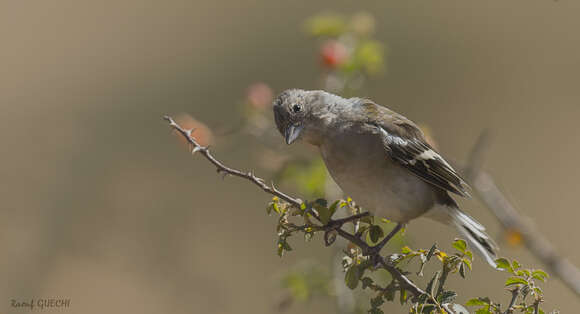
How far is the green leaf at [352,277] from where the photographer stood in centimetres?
239

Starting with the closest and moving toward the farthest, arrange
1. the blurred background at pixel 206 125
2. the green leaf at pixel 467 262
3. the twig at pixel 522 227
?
1. the twig at pixel 522 227
2. the green leaf at pixel 467 262
3. the blurred background at pixel 206 125

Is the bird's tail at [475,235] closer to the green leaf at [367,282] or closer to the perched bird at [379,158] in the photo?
the perched bird at [379,158]

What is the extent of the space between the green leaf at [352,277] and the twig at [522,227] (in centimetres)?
52

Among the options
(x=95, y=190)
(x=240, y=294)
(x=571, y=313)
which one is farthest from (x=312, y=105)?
(x=95, y=190)

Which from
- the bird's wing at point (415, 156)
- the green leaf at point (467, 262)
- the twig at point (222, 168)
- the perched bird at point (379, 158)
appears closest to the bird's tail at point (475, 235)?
the perched bird at point (379, 158)

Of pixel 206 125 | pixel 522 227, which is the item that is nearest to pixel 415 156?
pixel 522 227

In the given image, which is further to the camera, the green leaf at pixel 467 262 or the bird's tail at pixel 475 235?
the bird's tail at pixel 475 235

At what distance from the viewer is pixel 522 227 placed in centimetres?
194

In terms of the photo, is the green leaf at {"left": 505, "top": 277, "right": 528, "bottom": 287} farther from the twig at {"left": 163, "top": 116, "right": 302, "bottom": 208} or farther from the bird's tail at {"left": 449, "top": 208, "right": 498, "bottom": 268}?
the bird's tail at {"left": 449, "top": 208, "right": 498, "bottom": 268}

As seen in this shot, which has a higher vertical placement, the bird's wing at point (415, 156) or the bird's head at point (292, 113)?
the bird's wing at point (415, 156)

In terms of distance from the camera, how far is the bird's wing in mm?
3596

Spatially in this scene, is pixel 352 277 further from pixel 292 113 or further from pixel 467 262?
pixel 292 113

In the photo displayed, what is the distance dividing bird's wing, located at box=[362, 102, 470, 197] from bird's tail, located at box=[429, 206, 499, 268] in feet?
0.41

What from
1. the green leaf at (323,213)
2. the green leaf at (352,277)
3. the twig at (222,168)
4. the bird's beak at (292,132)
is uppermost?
the bird's beak at (292,132)
